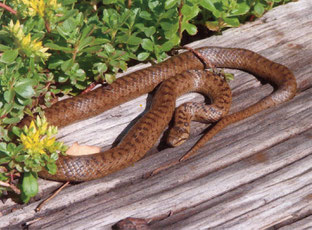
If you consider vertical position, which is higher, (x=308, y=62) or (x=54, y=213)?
(x=308, y=62)

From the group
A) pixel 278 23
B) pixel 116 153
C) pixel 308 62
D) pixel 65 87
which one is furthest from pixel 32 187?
pixel 278 23

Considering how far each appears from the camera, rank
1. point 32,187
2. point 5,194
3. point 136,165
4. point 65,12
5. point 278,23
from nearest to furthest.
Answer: point 32,187, point 5,194, point 136,165, point 65,12, point 278,23

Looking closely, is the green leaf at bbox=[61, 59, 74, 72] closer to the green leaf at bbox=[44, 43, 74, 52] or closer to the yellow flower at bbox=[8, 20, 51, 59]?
the green leaf at bbox=[44, 43, 74, 52]

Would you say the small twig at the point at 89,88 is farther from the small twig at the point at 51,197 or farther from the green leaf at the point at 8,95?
the small twig at the point at 51,197

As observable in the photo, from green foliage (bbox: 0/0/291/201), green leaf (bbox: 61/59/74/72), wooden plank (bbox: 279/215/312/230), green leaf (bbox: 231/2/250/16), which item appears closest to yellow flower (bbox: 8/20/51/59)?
green foliage (bbox: 0/0/291/201)

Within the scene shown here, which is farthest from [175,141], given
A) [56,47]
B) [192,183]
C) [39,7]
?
[39,7]

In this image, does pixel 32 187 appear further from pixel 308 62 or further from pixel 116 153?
pixel 308 62
